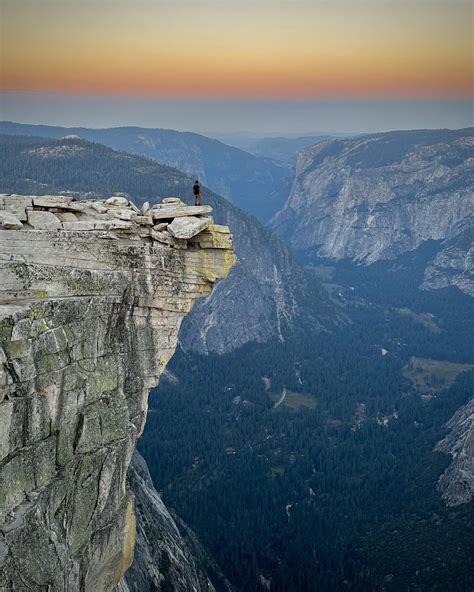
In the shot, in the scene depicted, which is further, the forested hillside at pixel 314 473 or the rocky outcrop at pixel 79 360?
the forested hillside at pixel 314 473

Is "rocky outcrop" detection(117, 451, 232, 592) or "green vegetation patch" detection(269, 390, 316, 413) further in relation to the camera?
"green vegetation patch" detection(269, 390, 316, 413)

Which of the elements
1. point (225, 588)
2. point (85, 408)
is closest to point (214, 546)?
point (225, 588)

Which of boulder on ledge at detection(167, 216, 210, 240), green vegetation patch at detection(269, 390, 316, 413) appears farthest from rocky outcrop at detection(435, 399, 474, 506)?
boulder on ledge at detection(167, 216, 210, 240)

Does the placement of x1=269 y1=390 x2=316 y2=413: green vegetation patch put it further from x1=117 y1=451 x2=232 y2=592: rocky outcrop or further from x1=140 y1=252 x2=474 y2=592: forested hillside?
x1=117 y1=451 x2=232 y2=592: rocky outcrop

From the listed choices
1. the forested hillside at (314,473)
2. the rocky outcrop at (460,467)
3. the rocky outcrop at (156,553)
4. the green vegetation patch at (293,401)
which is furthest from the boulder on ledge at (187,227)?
the green vegetation patch at (293,401)

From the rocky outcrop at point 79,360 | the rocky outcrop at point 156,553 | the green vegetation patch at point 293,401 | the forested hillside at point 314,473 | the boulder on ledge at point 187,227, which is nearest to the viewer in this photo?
the rocky outcrop at point 79,360

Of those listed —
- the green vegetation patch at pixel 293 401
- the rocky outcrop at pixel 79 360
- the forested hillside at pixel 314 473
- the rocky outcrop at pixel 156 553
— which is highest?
the rocky outcrop at pixel 79 360

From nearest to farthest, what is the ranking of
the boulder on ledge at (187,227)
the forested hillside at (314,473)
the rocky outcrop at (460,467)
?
1. the boulder on ledge at (187,227)
2. the forested hillside at (314,473)
3. the rocky outcrop at (460,467)

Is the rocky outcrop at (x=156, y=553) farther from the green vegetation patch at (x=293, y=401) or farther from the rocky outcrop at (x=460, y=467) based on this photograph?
the green vegetation patch at (x=293, y=401)
